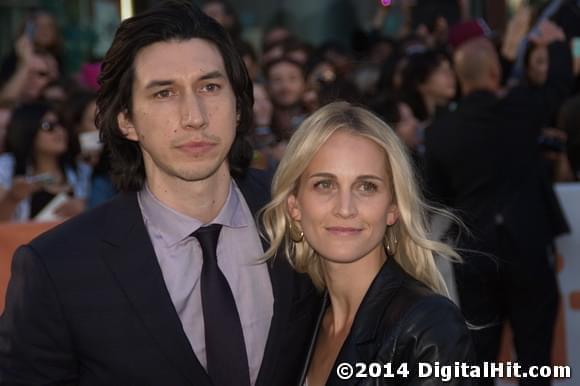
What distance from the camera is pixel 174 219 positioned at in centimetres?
331

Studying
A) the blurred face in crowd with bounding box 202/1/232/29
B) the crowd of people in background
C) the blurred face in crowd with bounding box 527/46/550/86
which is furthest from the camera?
the blurred face in crowd with bounding box 202/1/232/29

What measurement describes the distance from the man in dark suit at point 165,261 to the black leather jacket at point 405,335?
26cm

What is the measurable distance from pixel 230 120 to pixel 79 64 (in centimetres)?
781

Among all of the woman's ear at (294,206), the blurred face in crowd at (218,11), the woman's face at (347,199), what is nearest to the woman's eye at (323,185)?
the woman's face at (347,199)

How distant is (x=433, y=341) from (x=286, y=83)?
17.9 feet

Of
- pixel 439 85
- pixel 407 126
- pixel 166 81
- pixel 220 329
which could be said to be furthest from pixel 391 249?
pixel 439 85

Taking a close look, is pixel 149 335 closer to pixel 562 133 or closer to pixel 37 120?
pixel 37 120

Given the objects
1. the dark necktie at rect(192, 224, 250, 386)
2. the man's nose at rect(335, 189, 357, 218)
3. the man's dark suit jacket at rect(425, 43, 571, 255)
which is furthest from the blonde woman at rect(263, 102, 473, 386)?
the man's dark suit jacket at rect(425, 43, 571, 255)

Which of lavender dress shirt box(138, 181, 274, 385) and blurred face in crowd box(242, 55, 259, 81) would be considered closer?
lavender dress shirt box(138, 181, 274, 385)

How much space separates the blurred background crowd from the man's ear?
718 mm

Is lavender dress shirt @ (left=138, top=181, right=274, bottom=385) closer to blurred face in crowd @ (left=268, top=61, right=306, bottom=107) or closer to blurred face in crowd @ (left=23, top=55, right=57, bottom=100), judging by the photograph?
blurred face in crowd @ (left=268, top=61, right=306, bottom=107)

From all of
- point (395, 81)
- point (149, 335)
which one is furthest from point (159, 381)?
point (395, 81)

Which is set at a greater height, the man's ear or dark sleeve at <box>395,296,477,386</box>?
the man's ear

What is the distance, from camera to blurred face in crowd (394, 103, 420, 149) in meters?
A: 7.16
